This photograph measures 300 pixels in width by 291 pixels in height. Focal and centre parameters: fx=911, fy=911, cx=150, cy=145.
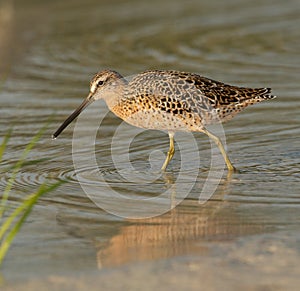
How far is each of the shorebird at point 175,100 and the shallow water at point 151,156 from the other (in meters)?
0.42

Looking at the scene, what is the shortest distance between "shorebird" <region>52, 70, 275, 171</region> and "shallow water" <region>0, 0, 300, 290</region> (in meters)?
0.42

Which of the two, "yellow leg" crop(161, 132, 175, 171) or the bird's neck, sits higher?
the bird's neck

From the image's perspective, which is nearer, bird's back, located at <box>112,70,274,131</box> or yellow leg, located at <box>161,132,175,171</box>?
bird's back, located at <box>112,70,274,131</box>

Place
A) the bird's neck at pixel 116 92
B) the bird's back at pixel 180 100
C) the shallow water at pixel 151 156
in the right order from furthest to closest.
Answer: the bird's neck at pixel 116 92 → the bird's back at pixel 180 100 → the shallow water at pixel 151 156

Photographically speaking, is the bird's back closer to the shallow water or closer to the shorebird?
the shorebird

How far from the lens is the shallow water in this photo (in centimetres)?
616

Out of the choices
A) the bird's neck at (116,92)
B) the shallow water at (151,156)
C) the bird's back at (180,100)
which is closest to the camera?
the shallow water at (151,156)

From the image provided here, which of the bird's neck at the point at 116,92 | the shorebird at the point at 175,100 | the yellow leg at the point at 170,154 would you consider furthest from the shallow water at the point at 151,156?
the bird's neck at the point at 116,92

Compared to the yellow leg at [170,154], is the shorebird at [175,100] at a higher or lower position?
higher

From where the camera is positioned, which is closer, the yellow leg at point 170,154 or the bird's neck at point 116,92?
the yellow leg at point 170,154

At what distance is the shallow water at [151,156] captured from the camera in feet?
20.2

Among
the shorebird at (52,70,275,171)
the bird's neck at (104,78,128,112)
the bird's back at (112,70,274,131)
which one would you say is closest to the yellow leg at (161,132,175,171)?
the shorebird at (52,70,275,171)

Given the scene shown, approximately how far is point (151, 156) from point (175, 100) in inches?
35.1

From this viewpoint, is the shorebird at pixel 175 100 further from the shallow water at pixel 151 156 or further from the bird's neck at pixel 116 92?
the shallow water at pixel 151 156
